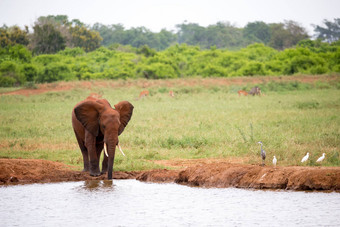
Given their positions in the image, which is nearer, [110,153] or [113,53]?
[110,153]

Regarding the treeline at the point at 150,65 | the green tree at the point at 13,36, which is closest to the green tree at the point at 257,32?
the treeline at the point at 150,65

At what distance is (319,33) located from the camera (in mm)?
109000

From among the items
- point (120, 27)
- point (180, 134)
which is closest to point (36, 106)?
point (180, 134)

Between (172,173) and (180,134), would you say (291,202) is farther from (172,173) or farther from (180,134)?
(180,134)

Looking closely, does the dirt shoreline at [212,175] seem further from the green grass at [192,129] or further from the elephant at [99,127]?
the green grass at [192,129]

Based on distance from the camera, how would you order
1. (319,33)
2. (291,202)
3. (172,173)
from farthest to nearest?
(319,33)
(172,173)
(291,202)

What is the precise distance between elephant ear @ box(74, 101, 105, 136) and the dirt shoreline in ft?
3.71

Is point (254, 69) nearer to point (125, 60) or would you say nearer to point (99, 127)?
point (125, 60)

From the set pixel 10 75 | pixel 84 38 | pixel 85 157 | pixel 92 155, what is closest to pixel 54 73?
pixel 10 75

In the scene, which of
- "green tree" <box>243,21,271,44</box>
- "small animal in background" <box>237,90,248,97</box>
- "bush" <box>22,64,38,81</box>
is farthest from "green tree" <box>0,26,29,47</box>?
"green tree" <box>243,21,271,44</box>

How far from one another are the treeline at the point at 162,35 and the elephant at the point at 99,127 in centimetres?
5443

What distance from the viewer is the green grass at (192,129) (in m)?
14.9

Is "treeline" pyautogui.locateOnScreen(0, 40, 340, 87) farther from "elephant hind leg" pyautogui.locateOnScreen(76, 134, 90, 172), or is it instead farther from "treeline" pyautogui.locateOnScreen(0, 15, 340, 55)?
"elephant hind leg" pyautogui.locateOnScreen(76, 134, 90, 172)

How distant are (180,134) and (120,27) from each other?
98.9 metres
